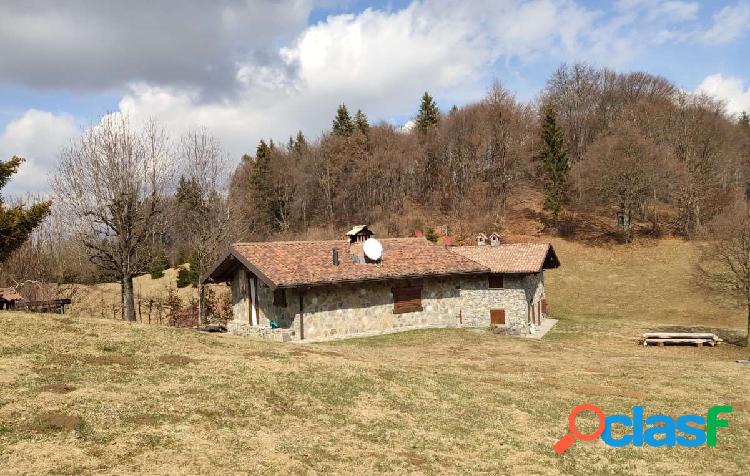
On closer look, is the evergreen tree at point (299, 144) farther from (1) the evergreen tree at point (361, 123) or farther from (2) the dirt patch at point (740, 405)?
(2) the dirt patch at point (740, 405)

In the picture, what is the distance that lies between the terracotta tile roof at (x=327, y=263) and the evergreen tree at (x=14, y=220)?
10150 millimetres

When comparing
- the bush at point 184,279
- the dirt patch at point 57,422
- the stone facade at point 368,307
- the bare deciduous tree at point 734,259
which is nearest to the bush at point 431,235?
the stone facade at point 368,307

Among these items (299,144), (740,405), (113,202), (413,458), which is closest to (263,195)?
(299,144)

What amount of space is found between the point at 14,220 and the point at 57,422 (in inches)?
518

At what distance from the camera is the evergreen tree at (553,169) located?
198 feet

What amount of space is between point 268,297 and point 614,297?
105 ft

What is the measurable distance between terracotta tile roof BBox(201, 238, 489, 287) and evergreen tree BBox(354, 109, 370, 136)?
4893cm

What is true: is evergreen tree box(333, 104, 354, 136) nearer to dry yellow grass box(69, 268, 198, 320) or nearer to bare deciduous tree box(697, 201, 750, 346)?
dry yellow grass box(69, 268, 198, 320)

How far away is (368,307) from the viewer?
99.2 feet

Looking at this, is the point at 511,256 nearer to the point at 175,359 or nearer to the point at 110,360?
the point at 175,359

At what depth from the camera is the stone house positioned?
2842 centimetres

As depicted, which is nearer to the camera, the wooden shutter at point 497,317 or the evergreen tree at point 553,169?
the wooden shutter at point 497,317

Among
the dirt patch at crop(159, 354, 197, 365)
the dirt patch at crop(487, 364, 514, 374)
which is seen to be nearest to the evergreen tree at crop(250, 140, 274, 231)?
the dirt patch at crop(487, 364, 514, 374)

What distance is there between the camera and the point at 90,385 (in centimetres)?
1294
